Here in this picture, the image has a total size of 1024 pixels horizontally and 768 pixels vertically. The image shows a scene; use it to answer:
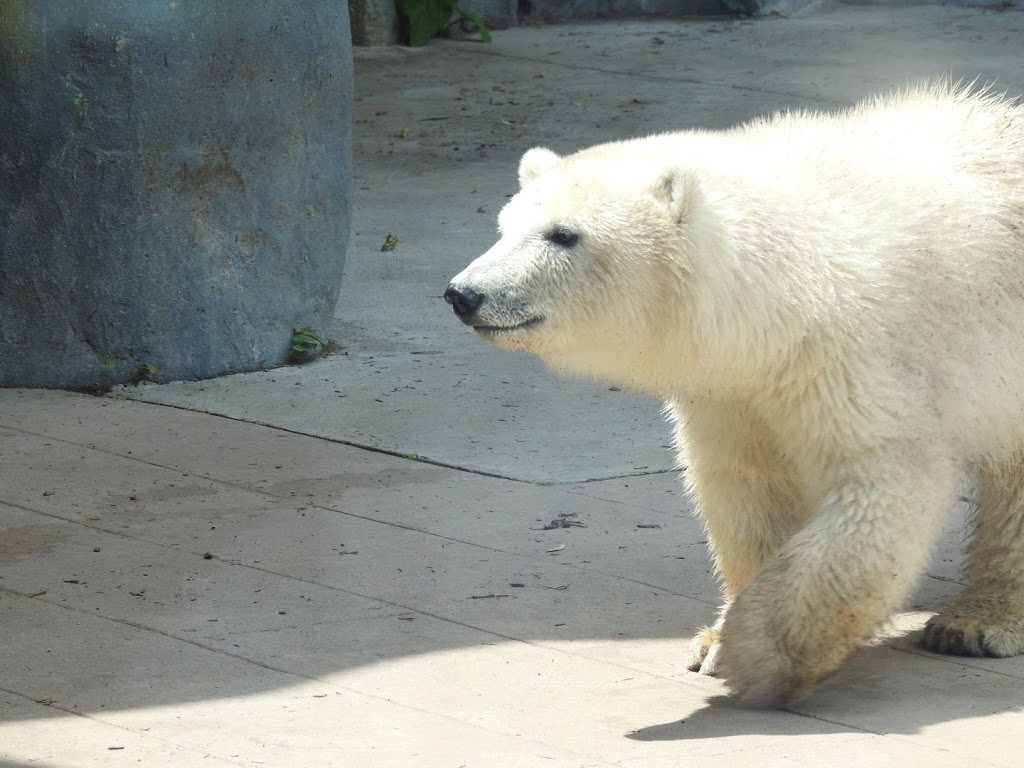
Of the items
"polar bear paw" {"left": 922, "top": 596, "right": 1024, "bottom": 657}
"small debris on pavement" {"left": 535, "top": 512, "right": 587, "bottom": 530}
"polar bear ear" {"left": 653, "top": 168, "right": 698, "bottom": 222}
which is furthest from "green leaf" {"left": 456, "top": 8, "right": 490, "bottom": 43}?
"polar bear ear" {"left": 653, "top": 168, "right": 698, "bottom": 222}

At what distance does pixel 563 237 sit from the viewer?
12.6ft

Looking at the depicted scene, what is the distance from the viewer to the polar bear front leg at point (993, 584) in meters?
4.26

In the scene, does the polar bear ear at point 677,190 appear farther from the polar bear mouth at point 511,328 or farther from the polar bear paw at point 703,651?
the polar bear paw at point 703,651

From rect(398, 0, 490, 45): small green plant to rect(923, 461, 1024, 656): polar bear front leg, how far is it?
10153 mm

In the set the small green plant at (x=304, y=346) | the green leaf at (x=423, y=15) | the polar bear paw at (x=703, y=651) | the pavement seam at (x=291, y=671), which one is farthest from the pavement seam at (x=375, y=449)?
the green leaf at (x=423, y=15)

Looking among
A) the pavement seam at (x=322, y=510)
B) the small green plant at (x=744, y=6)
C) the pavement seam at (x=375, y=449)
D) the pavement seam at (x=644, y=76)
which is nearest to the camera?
the pavement seam at (x=322, y=510)

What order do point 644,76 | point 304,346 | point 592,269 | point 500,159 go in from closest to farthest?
1. point 592,269
2. point 304,346
3. point 500,159
4. point 644,76

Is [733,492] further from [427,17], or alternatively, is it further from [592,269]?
[427,17]

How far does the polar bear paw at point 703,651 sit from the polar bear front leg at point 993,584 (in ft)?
2.04

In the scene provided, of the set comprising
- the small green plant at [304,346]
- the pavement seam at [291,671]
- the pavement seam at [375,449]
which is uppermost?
the small green plant at [304,346]

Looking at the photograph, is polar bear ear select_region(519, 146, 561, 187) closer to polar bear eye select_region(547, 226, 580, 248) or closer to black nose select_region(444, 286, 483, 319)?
polar bear eye select_region(547, 226, 580, 248)

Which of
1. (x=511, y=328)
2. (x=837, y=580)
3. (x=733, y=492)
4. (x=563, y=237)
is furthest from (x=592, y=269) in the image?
(x=837, y=580)

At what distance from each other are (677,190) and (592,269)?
0.27 meters

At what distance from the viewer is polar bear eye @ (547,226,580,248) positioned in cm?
384
